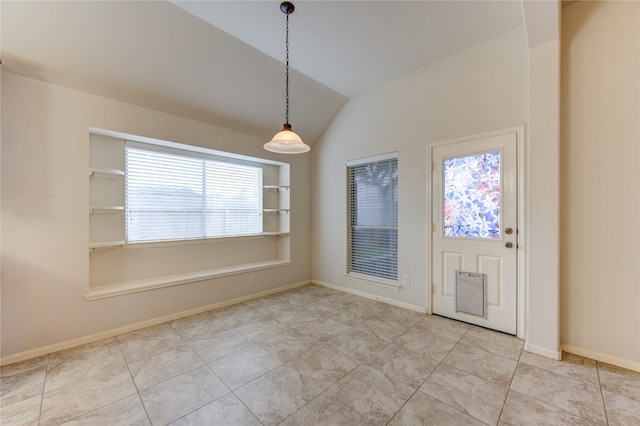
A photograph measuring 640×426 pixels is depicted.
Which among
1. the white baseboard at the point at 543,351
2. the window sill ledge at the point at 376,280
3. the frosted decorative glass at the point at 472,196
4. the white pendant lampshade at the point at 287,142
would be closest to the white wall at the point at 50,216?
the white pendant lampshade at the point at 287,142

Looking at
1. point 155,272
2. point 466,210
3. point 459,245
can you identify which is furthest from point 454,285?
point 155,272

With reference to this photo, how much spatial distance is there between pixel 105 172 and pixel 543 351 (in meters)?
4.98

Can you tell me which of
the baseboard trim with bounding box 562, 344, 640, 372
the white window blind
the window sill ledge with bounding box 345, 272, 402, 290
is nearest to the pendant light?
the white window blind

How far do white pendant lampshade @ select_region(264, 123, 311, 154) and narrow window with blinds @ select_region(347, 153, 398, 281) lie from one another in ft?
6.01

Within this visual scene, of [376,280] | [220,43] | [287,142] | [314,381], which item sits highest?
[220,43]

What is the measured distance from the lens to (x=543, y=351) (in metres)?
2.41

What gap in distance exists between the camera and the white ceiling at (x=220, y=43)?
2291 millimetres

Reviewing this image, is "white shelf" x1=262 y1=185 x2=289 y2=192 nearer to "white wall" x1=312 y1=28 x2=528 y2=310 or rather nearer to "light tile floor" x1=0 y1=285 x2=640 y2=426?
"white wall" x1=312 y1=28 x2=528 y2=310

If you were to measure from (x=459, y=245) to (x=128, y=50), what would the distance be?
424 centimetres

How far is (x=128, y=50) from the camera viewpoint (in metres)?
2.57

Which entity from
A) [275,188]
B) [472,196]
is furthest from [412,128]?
[275,188]

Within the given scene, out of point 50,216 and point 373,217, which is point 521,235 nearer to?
point 373,217

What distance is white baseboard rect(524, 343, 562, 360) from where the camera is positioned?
235 cm

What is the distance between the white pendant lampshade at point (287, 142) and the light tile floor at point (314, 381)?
2.01 metres
